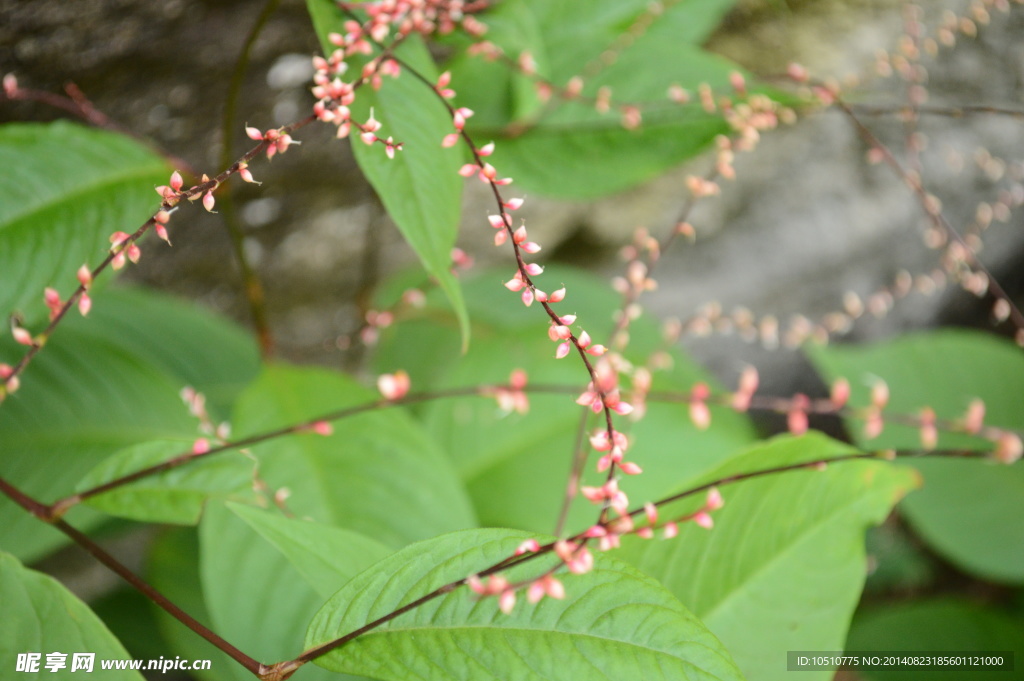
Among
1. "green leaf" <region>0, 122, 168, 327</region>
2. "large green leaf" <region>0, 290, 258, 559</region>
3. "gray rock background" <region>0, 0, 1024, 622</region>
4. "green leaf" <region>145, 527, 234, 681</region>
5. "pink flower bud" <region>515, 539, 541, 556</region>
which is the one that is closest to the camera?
"pink flower bud" <region>515, 539, 541, 556</region>

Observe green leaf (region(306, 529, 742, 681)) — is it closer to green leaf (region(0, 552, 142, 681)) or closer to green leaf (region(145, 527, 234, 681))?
green leaf (region(0, 552, 142, 681))

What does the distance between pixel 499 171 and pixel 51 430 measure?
563mm

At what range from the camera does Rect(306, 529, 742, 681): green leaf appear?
366 mm

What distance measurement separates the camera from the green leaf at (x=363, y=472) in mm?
677

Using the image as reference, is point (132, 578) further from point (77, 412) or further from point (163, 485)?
point (77, 412)

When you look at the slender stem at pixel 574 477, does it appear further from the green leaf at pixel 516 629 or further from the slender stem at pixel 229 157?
the slender stem at pixel 229 157

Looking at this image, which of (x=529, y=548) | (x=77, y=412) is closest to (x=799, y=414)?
(x=529, y=548)

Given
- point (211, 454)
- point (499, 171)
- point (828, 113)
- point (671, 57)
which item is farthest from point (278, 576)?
point (828, 113)

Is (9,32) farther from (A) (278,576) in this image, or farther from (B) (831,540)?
(B) (831,540)

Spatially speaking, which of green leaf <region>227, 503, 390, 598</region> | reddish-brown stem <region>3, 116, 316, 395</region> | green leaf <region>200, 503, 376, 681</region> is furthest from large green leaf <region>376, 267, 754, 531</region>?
reddish-brown stem <region>3, 116, 316, 395</region>

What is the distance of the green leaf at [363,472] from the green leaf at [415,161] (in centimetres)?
24

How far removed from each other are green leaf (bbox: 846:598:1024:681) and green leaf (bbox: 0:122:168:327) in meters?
1.27

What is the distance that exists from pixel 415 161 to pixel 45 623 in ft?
1.30

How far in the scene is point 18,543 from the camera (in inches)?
23.6
